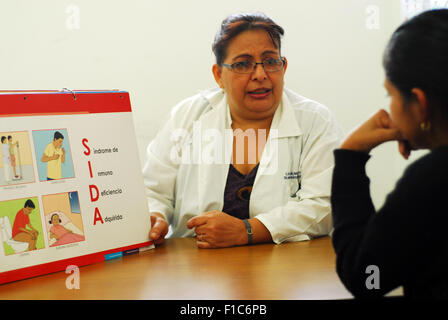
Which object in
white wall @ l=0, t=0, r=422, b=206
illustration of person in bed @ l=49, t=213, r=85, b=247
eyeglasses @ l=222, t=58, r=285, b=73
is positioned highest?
white wall @ l=0, t=0, r=422, b=206

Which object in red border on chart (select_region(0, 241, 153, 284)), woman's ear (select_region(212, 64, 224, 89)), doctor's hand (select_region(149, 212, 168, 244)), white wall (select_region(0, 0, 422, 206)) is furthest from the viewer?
white wall (select_region(0, 0, 422, 206))

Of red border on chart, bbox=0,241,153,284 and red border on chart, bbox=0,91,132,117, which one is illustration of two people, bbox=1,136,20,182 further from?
red border on chart, bbox=0,241,153,284

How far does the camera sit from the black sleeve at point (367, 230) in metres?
0.86

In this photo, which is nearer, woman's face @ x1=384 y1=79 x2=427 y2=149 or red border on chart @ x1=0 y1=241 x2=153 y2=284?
woman's face @ x1=384 y1=79 x2=427 y2=149

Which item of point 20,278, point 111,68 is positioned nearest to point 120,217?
point 20,278

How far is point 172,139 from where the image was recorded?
1917 millimetres

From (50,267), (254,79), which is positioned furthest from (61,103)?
(254,79)

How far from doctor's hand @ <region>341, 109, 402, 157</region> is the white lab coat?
1.76 feet

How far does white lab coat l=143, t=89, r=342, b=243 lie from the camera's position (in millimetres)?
1616

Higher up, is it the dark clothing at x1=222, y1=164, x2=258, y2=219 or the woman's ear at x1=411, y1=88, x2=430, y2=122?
the woman's ear at x1=411, y1=88, x2=430, y2=122

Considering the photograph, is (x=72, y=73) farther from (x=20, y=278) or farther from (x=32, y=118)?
(x=20, y=278)

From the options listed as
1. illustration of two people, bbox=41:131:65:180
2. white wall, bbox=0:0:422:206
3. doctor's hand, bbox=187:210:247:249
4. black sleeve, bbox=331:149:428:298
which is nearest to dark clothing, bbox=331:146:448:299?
black sleeve, bbox=331:149:428:298

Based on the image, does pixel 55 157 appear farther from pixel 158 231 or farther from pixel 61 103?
pixel 158 231

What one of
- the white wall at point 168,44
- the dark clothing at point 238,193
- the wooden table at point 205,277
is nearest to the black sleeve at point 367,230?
the wooden table at point 205,277
